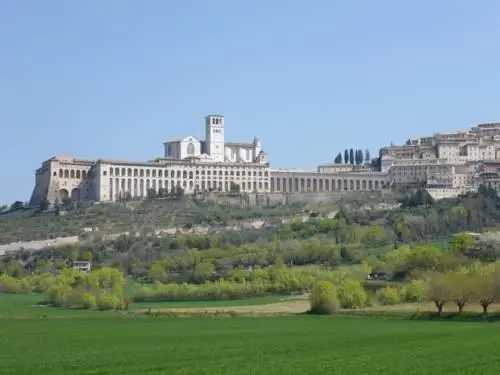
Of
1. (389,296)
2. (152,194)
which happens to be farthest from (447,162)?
(389,296)

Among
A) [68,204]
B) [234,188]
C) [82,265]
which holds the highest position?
[234,188]

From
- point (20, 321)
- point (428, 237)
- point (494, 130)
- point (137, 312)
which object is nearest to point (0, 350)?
point (20, 321)

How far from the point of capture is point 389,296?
61438 millimetres

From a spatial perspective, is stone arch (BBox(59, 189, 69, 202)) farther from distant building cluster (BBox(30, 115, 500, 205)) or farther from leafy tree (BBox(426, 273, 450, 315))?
leafy tree (BBox(426, 273, 450, 315))

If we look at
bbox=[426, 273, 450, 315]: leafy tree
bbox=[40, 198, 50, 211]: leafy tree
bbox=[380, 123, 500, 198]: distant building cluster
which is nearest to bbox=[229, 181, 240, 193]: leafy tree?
bbox=[380, 123, 500, 198]: distant building cluster

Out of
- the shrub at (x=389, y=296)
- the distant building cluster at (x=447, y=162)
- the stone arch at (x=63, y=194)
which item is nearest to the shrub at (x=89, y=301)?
the shrub at (x=389, y=296)

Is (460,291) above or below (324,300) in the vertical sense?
above

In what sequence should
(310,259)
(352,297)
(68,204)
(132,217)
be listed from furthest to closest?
(68,204) → (132,217) → (310,259) → (352,297)

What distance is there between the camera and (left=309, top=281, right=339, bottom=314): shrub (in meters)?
55.2

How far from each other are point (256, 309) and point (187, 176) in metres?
77.0

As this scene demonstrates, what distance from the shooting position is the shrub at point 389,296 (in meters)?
61.0

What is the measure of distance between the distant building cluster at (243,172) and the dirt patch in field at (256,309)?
66.5 meters

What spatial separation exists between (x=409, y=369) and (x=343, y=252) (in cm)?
6728

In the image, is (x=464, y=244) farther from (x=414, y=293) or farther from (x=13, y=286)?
(x=13, y=286)
